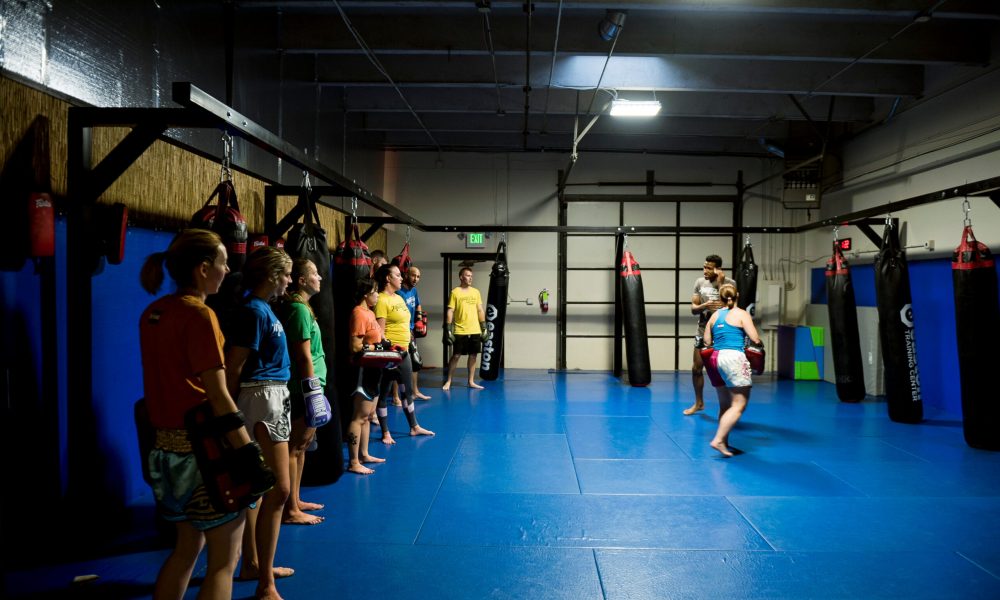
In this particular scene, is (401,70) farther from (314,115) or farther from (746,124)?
(746,124)

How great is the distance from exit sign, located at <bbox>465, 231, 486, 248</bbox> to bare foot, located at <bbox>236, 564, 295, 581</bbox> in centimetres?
834

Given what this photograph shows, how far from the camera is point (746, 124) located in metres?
10.0

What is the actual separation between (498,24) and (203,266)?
520 cm

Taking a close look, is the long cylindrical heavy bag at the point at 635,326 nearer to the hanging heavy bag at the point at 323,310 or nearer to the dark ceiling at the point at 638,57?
the dark ceiling at the point at 638,57

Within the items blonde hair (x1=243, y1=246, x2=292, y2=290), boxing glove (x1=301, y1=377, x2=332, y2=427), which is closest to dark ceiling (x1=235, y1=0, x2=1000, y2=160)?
blonde hair (x1=243, y1=246, x2=292, y2=290)

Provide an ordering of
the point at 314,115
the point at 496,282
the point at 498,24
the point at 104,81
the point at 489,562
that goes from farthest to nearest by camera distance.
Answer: the point at 496,282, the point at 314,115, the point at 498,24, the point at 104,81, the point at 489,562

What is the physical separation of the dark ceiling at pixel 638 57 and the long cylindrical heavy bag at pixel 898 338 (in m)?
2.14

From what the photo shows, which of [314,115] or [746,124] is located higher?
[746,124]

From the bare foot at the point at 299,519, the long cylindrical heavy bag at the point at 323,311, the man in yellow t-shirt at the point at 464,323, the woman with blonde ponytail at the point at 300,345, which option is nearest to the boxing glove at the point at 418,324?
the man in yellow t-shirt at the point at 464,323

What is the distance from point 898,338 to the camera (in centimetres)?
674

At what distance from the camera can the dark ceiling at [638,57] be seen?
19.3 ft

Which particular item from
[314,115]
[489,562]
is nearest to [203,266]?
[489,562]

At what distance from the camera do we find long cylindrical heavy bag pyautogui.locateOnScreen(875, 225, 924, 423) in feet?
22.1

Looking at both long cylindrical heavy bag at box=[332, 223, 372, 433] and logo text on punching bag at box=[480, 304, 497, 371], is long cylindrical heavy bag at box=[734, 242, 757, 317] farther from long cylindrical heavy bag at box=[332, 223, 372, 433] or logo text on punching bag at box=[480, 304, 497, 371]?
long cylindrical heavy bag at box=[332, 223, 372, 433]
